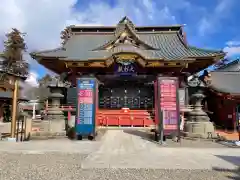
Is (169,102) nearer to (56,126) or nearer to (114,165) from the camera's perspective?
(114,165)

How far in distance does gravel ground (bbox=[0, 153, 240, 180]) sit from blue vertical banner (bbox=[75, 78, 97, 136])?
5.00 m

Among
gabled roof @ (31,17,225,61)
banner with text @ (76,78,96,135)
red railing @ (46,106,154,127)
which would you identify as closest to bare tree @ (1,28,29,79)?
gabled roof @ (31,17,225,61)

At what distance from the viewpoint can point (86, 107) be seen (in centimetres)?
1289

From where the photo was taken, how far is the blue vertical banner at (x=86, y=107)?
41.6 ft

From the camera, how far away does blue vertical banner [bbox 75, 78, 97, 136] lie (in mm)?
12688

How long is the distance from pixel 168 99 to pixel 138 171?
6721mm

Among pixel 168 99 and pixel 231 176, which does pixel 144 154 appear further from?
pixel 168 99

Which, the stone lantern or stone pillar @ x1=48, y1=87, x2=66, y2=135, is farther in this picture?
stone pillar @ x1=48, y1=87, x2=66, y2=135

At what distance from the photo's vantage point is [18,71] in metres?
46.2

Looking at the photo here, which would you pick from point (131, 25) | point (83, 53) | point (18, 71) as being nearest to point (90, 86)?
point (83, 53)

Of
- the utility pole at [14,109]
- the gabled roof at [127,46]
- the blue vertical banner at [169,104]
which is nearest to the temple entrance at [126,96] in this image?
the gabled roof at [127,46]

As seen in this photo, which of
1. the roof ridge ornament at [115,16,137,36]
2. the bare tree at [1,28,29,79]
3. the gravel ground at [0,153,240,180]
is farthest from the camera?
the bare tree at [1,28,29,79]

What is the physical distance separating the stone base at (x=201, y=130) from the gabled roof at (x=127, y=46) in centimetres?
478

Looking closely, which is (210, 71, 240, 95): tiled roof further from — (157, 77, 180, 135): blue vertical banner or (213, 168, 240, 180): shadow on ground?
(213, 168, 240, 180): shadow on ground
